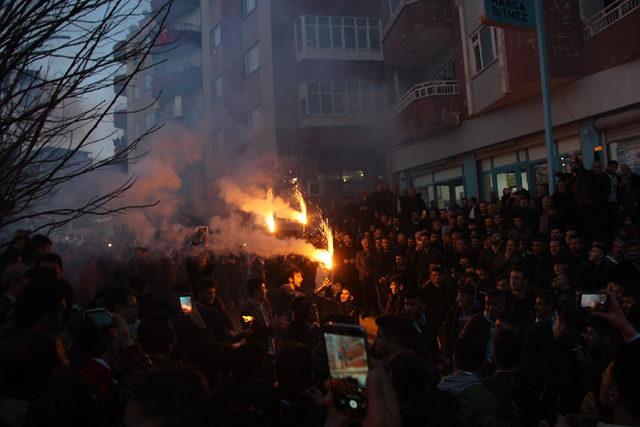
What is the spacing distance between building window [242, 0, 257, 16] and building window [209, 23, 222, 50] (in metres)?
2.94

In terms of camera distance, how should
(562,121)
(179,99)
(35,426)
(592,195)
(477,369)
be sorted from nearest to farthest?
(35,426) → (477,369) → (592,195) → (562,121) → (179,99)

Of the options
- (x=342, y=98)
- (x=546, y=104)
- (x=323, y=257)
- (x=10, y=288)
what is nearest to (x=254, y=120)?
(x=342, y=98)

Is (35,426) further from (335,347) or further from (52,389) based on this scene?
(335,347)

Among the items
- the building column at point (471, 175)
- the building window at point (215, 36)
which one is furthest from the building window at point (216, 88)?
the building column at point (471, 175)

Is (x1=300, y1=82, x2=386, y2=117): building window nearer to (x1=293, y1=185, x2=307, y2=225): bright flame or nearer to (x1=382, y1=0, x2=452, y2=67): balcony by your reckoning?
(x1=382, y1=0, x2=452, y2=67): balcony

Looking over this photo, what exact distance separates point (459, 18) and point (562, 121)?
204 inches

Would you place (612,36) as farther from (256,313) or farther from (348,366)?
(348,366)

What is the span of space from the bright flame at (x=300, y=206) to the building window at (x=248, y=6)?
9564 millimetres

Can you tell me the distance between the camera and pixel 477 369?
381 cm

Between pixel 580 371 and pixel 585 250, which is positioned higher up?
pixel 585 250

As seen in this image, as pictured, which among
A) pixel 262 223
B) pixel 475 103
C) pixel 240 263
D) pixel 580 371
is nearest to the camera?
pixel 580 371

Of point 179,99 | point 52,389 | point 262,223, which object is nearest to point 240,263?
point 262,223

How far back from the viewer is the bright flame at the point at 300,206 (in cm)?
1984

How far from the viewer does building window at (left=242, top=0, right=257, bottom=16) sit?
26.3 m
